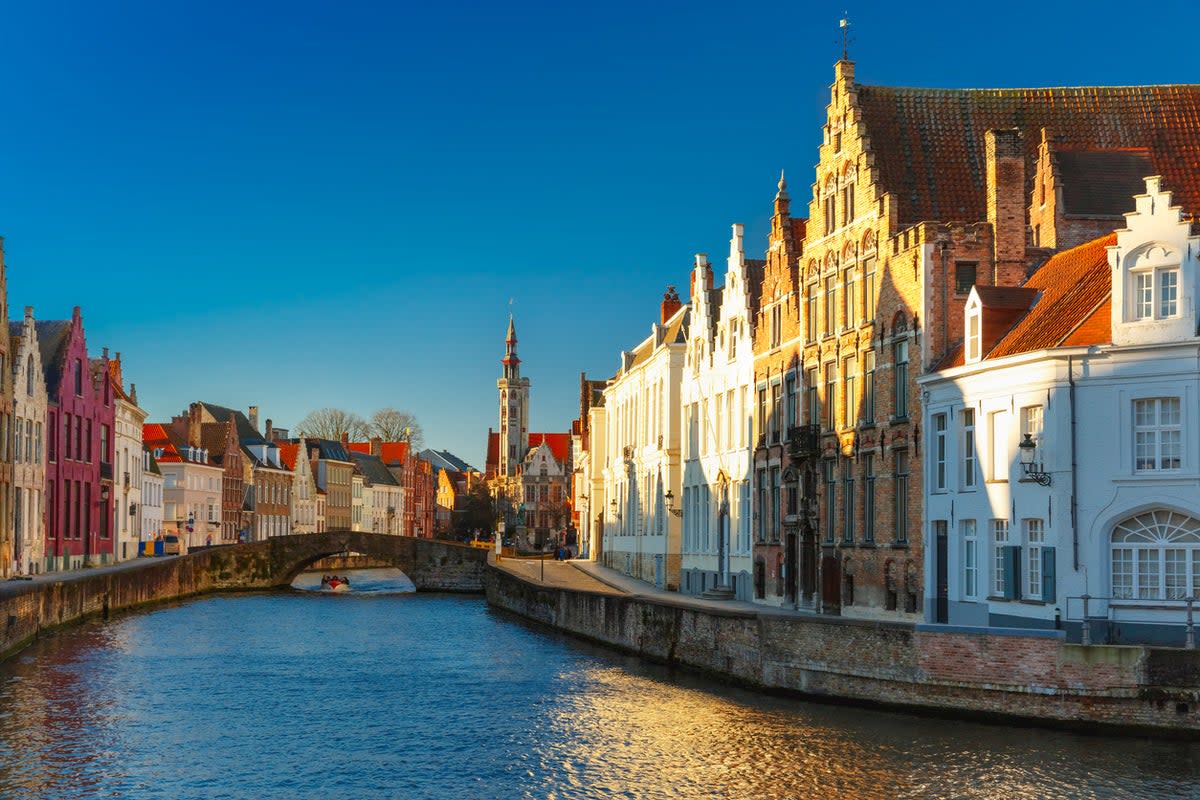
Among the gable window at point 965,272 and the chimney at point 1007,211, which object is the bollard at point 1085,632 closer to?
the gable window at point 965,272

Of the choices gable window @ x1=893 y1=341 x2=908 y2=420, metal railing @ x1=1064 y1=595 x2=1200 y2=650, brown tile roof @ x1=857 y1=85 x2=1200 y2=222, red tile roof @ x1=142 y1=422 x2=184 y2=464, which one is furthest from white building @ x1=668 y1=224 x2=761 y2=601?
red tile roof @ x1=142 y1=422 x2=184 y2=464

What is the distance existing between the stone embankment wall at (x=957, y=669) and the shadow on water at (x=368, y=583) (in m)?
46.0

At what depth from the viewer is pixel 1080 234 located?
1316 inches

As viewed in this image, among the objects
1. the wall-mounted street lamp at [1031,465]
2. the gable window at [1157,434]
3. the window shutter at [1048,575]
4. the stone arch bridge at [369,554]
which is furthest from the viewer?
the stone arch bridge at [369,554]

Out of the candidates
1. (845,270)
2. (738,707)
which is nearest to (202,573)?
(845,270)

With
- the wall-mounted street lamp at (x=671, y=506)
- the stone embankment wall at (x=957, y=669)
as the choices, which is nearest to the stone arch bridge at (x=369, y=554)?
the wall-mounted street lamp at (x=671, y=506)

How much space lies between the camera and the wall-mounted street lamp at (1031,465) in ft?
88.6

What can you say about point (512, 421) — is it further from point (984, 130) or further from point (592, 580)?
point (984, 130)

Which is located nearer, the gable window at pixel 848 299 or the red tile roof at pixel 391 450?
the gable window at pixel 848 299

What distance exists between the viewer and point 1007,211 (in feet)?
109

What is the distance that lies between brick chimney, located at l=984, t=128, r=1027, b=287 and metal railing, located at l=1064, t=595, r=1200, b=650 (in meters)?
8.69

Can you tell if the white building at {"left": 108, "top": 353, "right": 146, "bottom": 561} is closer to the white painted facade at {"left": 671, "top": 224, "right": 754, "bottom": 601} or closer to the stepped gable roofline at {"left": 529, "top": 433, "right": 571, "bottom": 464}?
the white painted facade at {"left": 671, "top": 224, "right": 754, "bottom": 601}

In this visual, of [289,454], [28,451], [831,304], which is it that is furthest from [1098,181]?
[289,454]

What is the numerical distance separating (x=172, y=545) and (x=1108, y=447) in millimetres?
67052
